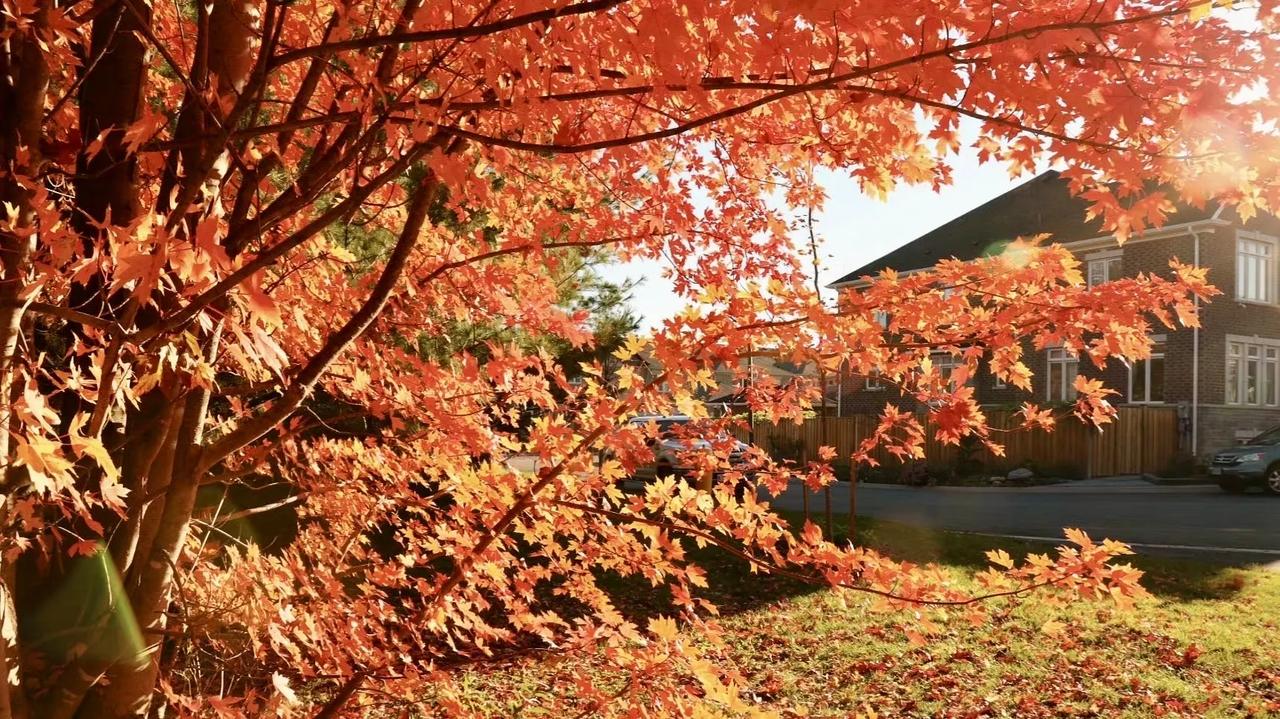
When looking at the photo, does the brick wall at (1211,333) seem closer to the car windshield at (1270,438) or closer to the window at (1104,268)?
the window at (1104,268)

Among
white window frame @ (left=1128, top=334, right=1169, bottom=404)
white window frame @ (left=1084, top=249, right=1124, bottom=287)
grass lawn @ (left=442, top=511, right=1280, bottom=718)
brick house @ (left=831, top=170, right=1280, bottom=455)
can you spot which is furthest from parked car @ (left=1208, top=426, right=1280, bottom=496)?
grass lawn @ (left=442, top=511, right=1280, bottom=718)

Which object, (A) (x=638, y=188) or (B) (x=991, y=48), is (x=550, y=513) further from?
(B) (x=991, y=48)

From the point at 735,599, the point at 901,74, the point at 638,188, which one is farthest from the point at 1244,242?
the point at 901,74

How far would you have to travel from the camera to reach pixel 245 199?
2.95m

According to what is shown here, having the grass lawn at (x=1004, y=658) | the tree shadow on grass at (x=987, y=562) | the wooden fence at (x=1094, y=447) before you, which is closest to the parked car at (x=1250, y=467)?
the wooden fence at (x=1094, y=447)

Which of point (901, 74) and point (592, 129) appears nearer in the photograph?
point (901, 74)

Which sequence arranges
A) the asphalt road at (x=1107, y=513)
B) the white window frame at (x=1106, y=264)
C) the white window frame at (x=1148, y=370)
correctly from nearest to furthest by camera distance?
the asphalt road at (x=1107, y=513), the white window frame at (x=1148, y=370), the white window frame at (x=1106, y=264)

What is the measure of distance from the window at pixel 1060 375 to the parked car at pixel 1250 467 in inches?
265

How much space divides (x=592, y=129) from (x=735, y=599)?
6618 mm

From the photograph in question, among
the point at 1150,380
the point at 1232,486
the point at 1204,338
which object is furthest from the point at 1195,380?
the point at 1232,486

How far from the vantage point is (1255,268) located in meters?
24.6

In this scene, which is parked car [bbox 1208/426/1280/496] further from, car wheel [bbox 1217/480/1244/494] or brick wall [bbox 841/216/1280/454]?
brick wall [bbox 841/216/1280/454]

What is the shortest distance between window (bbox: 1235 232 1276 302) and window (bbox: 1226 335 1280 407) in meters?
1.31

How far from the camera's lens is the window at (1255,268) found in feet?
78.9
